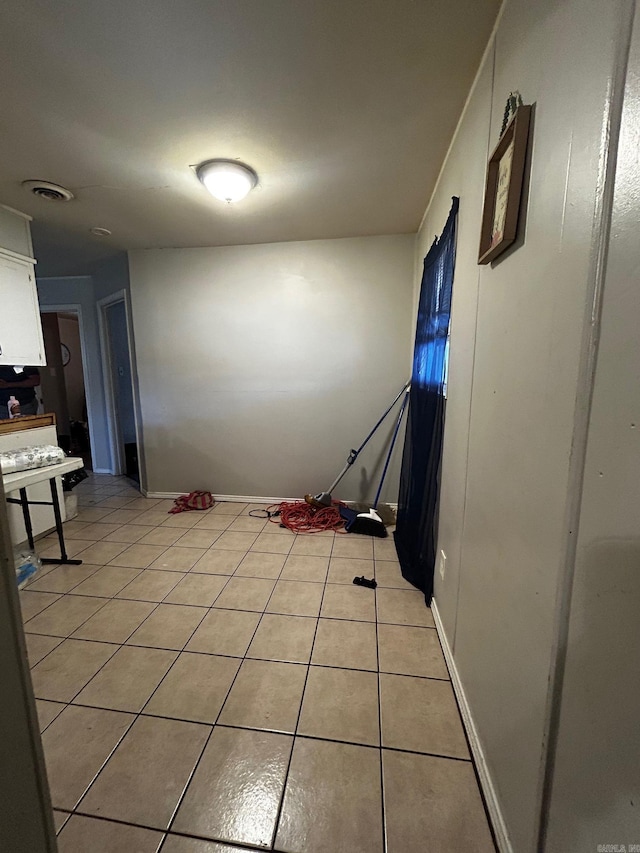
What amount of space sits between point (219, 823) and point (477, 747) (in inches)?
32.6

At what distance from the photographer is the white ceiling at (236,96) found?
3.62ft

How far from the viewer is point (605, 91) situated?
57cm

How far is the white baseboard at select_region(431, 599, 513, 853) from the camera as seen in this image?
2.89ft

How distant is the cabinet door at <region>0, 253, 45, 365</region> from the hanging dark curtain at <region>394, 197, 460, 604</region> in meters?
2.94

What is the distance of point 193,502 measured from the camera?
3.27 meters

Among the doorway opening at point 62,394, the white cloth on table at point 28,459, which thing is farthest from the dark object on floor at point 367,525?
the doorway opening at point 62,394

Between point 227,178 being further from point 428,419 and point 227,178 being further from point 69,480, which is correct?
point 69,480

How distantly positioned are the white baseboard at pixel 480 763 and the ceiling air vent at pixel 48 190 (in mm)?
Result: 3371

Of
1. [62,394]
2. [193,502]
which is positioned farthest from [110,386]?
[193,502]

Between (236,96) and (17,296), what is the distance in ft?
7.30

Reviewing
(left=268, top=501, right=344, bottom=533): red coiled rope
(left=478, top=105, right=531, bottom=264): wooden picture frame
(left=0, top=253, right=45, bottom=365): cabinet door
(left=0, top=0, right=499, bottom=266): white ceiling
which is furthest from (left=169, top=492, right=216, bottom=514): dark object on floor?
(left=478, top=105, right=531, bottom=264): wooden picture frame

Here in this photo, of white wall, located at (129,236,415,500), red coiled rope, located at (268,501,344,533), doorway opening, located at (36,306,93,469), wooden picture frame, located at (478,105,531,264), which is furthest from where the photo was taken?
doorway opening, located at (36,306,93,469)

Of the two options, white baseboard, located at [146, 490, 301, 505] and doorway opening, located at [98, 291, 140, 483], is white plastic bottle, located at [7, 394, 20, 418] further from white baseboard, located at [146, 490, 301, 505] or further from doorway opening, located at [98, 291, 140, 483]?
white baseboard, located at [146, 490, 301, 505]

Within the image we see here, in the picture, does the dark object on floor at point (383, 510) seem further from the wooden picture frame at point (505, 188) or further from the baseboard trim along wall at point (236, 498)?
the wooden picture frame at point (505, 188)
